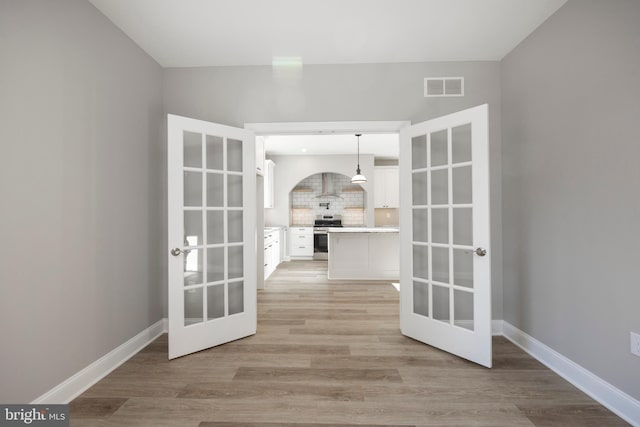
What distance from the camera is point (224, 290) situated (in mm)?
2844

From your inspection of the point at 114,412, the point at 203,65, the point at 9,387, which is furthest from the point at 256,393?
the point at 203,65

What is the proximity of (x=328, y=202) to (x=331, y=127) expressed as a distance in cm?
582

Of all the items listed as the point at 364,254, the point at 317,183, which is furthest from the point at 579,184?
the point at 317,183

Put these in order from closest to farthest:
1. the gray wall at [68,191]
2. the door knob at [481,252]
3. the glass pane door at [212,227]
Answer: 1. the gray wall at [68,191]
2. the door knob at [481,252]
3. the glass pane door at [212,227]

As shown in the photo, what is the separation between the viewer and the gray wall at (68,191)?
1.62 m

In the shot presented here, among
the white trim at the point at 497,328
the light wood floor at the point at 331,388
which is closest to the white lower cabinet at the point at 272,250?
the light wood floor at the point at 331,388

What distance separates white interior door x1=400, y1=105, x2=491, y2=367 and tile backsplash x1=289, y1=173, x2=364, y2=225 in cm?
586

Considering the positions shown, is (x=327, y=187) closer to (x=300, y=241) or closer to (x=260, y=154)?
(x=300, y=241)

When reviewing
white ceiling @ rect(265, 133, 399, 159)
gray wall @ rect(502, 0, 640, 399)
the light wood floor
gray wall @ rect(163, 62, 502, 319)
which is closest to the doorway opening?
white ceiling @ rect(265, 133, 399, 159)

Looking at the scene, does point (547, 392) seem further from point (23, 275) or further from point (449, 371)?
point (23, 275)

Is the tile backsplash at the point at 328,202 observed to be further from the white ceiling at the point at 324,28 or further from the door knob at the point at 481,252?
the door knob at the point at 481,252

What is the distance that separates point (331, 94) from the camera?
309 cm

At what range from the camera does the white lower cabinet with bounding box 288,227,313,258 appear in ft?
26.7

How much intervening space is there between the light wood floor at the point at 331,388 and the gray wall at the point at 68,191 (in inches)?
17.2
